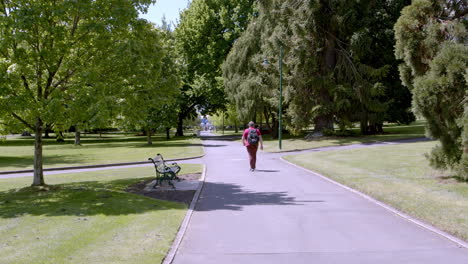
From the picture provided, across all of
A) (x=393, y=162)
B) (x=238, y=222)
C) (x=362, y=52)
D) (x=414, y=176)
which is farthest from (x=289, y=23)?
(x=238, y=222)

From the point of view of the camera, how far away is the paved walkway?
560cm

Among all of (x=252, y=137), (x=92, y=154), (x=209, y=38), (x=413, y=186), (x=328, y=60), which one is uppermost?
(x=209, y=38)

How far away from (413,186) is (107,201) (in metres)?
8.38

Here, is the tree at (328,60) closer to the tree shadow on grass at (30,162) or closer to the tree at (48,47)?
the tree shadow on grass at (30,162)

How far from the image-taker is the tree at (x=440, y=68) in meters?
10.6

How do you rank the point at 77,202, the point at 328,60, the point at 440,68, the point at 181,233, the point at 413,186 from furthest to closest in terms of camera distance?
the point at 328,60, the point at 413,186, the point at 440,68, the point at 77,202, the point at 181,233

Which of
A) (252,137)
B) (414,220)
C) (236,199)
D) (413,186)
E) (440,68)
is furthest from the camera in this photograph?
(252,137)

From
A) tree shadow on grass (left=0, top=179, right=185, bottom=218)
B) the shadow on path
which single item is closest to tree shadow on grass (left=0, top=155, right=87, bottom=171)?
tree shadow on grass (left=0, top=179, right=185, bottom=218)

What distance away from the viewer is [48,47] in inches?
453

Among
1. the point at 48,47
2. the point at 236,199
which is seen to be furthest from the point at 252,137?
the point at 48,47

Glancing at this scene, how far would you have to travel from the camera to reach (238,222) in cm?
761

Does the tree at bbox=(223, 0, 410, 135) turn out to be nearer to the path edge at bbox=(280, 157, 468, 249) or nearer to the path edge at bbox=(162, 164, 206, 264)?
the path edge at bbox=(280, 157, 468, 249)

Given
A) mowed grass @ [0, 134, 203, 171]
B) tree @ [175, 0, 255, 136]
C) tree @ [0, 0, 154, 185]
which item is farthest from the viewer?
tree @ [175, 0, 255, 136]

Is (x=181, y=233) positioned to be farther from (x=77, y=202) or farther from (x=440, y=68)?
(x=440, y=68)
